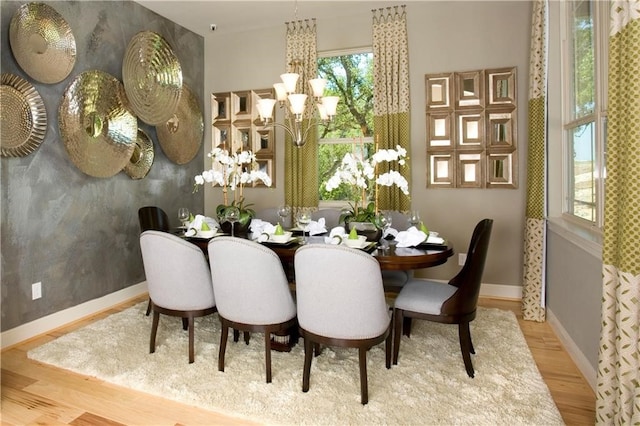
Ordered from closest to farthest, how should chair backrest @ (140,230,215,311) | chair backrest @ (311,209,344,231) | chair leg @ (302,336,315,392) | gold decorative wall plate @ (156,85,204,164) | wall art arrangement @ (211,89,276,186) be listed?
chair leg @ (302,336,315,392)
chair backrest @ (140,230,215,311)
chair backrest @ (311,209,344,231)
gold decorative wall plate @ (156,85,204,164)
wall art arrangement @ (211,89,276,186)

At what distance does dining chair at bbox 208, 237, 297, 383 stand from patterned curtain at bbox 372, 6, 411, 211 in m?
2.22

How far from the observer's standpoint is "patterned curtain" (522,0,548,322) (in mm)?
3375

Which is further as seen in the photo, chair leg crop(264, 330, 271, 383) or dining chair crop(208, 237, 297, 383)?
chair leg crop(264, 330, 271, 383)

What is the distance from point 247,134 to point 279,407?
350cm

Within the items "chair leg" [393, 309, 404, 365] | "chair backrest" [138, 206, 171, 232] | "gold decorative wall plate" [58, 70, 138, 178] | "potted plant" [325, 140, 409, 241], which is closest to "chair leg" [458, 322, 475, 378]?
"chair leg" [393, 309, 404, 365]

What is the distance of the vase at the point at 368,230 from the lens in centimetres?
274

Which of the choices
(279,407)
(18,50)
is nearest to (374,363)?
(279,407)

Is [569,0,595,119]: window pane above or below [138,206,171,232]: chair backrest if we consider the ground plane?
above

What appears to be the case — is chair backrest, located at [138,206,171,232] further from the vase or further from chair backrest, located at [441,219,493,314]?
chair backrest, located at [441,219,493,314]

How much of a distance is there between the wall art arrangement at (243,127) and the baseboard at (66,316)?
1846 millimetres

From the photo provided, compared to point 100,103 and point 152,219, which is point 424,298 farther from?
point 100,103

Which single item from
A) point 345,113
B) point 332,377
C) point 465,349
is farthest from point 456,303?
point 345,113

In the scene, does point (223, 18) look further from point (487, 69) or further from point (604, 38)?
point (604, 38)

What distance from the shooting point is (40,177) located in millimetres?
3113
